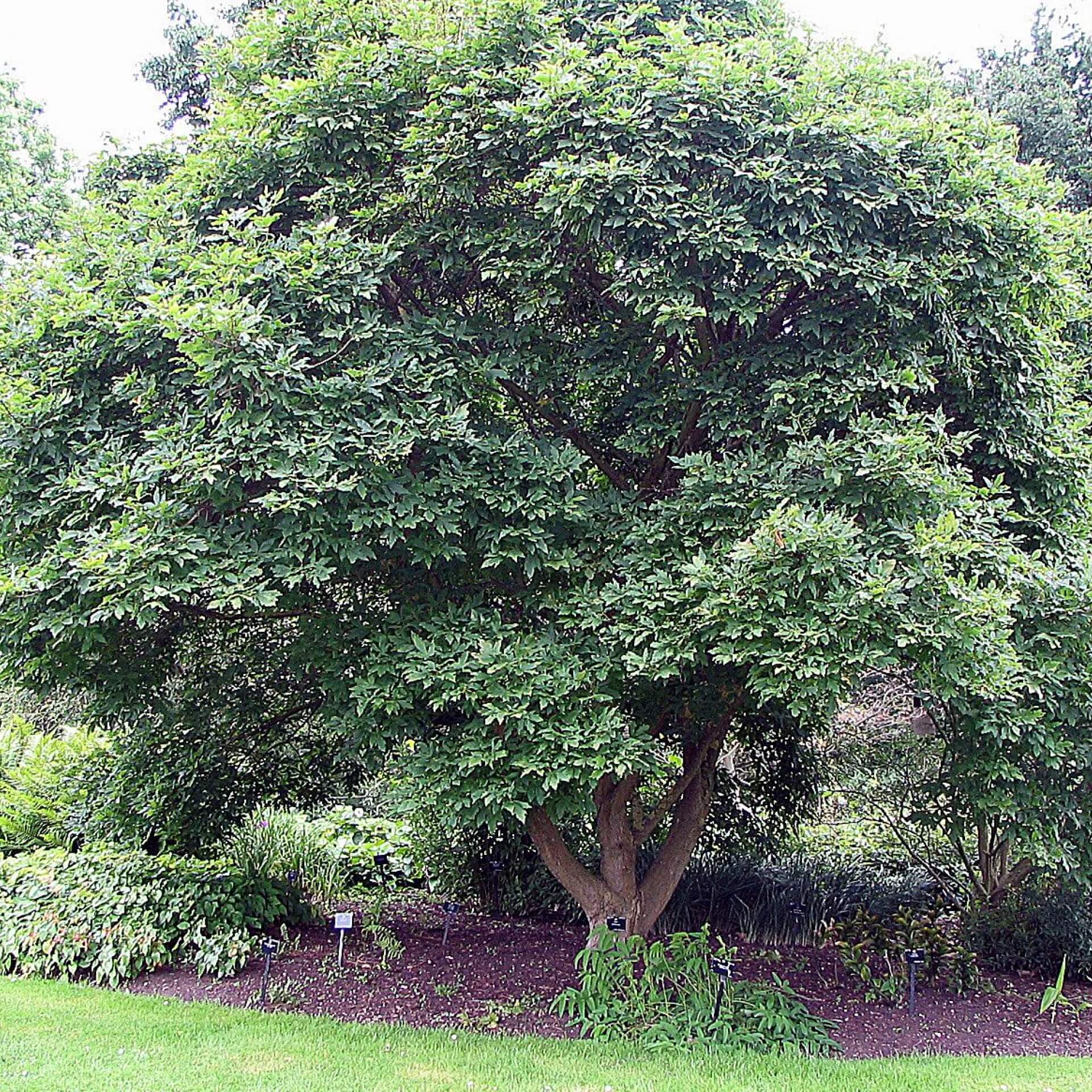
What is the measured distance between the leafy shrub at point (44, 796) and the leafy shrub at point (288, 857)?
4.26 feet

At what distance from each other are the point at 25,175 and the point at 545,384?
15.3 meters

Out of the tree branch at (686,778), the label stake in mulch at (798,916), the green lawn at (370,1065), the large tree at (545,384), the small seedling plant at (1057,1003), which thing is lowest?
the green lawn at (370,1065)

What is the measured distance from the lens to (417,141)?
436 centimetres

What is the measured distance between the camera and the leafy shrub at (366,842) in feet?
27.3

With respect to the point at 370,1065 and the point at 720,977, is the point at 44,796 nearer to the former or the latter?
the point at 370,1065

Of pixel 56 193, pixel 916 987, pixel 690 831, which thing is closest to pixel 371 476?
pixel 690 831

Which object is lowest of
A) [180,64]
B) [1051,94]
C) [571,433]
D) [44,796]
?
[44,796]

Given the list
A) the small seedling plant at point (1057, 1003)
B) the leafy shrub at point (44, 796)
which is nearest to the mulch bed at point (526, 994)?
the small seedling plant at point (1057, 1003)

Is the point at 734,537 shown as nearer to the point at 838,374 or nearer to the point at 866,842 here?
the point at 838,374

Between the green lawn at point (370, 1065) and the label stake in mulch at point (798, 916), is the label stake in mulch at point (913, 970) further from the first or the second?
the label stake in mulch at point (798, 916)

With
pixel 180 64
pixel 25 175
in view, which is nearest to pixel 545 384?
pixel 180 64

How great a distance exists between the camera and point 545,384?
4.98 m

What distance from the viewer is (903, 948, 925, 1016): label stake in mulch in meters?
5.10

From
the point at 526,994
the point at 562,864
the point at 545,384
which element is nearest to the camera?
the point at 545,384
